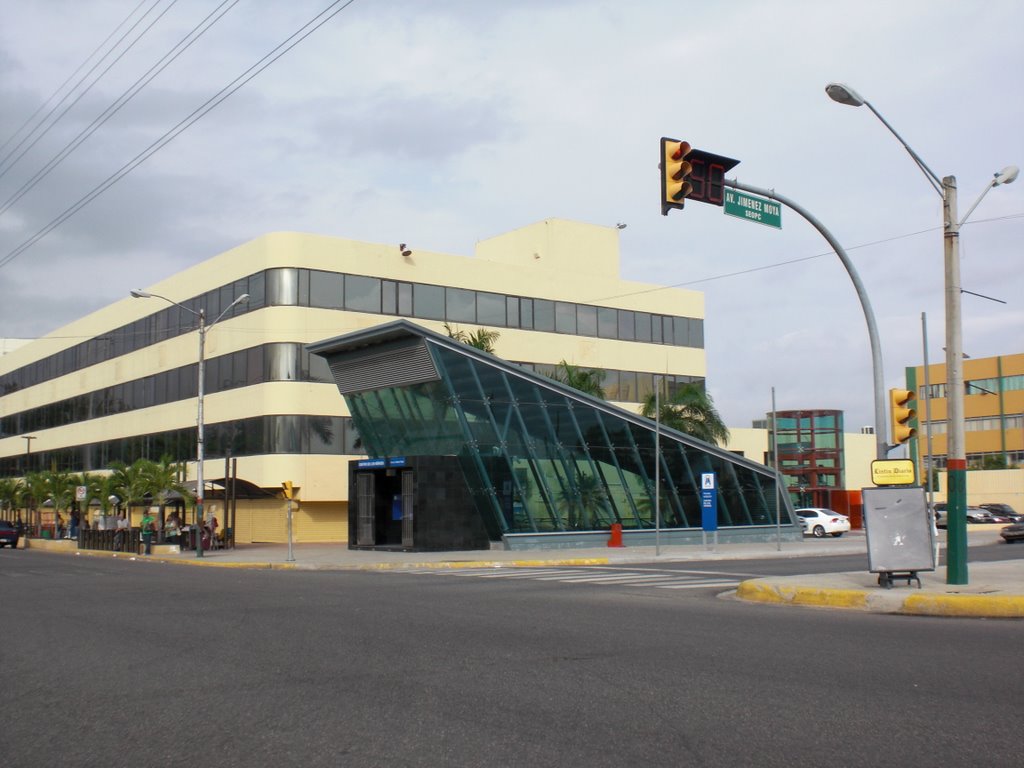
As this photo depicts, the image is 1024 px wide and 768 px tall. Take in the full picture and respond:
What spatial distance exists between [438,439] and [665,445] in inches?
349

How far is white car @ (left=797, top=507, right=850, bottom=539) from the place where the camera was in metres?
51.6

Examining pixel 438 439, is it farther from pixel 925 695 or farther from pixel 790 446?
pixel 790 446

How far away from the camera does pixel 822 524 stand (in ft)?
170

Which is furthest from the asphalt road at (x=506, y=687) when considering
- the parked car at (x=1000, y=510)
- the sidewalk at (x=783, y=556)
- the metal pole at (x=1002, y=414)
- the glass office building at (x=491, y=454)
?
the metal pole at (x=1002, y=414)

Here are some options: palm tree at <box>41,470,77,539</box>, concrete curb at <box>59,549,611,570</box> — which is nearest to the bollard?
concrete curb at <box>59,549,611,570</box>

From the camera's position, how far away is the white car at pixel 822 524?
169ft

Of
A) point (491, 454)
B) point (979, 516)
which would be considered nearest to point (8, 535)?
point (491, 454)

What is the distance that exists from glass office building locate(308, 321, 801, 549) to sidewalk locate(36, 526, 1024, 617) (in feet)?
5.11

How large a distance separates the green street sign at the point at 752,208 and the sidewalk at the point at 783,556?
5.85 metres

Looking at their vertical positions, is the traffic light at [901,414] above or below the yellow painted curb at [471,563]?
above

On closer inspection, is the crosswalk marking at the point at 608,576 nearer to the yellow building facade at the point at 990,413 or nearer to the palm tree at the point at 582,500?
the palm tree at the point at 582,500

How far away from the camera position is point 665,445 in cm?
3909

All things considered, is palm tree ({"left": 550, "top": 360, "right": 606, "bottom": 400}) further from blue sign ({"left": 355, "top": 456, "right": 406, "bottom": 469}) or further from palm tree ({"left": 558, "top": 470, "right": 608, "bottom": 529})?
blue sign ({"left": 355, "top": 456, "right": 406, "bottom": 469})

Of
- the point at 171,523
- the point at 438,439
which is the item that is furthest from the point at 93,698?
the point at 171,523
